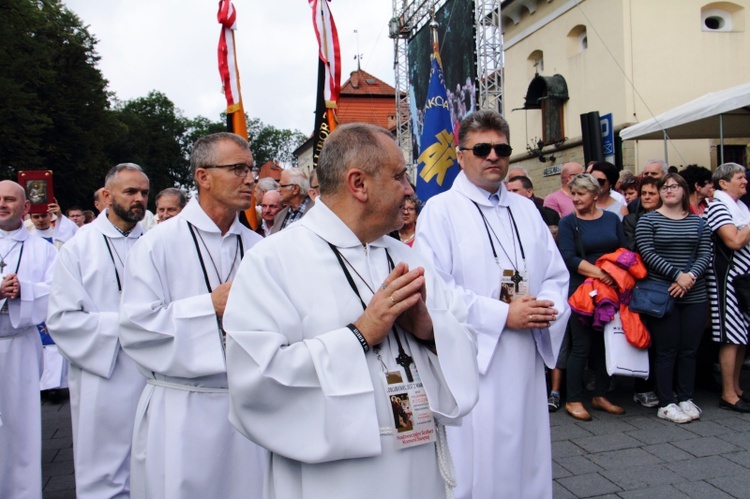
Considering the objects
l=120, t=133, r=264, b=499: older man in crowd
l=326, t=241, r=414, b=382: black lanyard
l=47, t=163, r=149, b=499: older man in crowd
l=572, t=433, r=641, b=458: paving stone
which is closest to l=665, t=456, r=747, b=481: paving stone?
l=572, t=433, r=641, b=458: paving stone

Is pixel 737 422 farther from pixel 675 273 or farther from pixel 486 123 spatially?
pixel 486 123

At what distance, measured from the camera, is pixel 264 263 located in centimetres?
194

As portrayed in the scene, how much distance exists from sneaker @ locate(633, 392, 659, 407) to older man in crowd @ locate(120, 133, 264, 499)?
14.7 ft

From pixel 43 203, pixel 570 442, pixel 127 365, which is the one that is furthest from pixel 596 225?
pixel 43 203

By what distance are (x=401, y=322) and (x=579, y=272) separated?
438 cm

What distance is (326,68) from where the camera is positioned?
798 cm

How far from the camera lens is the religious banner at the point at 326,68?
7695 millimetres

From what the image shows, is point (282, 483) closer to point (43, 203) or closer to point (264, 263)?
point (264, 263)

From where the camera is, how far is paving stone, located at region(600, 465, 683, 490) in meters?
4.34

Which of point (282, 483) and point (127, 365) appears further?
point (127, 365)

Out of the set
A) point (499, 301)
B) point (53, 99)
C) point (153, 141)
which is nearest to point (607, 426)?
point (499, 301)

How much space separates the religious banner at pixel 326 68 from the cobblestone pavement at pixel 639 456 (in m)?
4.09

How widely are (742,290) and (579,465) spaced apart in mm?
2534

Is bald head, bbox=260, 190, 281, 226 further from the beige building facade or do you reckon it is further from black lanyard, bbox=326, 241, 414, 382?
the beige building facade
